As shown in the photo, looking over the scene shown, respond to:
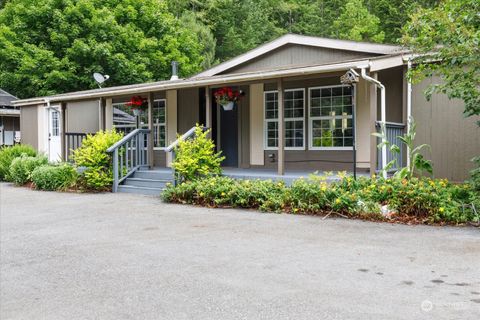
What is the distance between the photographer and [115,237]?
20.3 feet

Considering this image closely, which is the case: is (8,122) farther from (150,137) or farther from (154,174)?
(154,174)

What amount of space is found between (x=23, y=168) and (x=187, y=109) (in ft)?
15.7

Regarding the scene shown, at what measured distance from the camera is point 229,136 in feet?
42.7

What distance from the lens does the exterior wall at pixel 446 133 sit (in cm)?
893

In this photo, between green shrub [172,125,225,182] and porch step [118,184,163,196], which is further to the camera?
porch step [118,184,163,196]

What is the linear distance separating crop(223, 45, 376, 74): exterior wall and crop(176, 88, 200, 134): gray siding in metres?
1.16

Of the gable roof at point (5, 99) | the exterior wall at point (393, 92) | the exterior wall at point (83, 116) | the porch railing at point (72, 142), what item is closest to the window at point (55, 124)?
the exterior wall at point (83, 116)

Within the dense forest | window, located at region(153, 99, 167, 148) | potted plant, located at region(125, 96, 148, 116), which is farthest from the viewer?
the dense forest

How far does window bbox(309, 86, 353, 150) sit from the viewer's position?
35.7 ft

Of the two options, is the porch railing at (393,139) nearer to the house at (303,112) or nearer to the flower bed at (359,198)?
the house at (303,112)

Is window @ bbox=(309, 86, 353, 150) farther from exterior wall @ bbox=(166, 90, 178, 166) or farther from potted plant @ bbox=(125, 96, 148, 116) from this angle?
potted plant @ bbox=(125, 96, 148, 116)

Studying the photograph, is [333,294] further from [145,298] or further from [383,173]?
[383,173]

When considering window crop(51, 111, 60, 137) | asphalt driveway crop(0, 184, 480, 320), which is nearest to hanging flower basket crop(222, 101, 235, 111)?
asphalt driveway crop(0, 184, 480, 320)

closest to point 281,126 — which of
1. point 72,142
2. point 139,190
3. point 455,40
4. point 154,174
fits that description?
point 154,174
